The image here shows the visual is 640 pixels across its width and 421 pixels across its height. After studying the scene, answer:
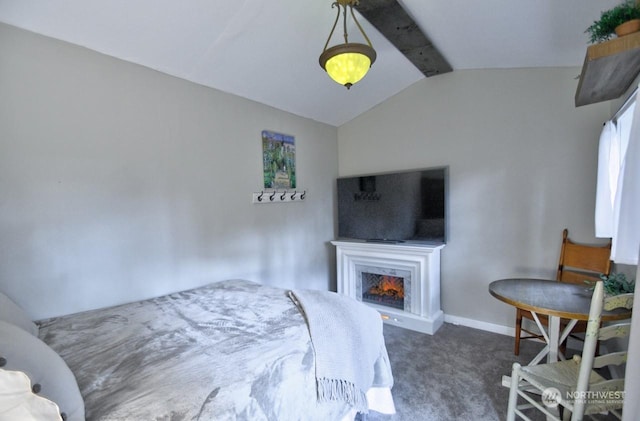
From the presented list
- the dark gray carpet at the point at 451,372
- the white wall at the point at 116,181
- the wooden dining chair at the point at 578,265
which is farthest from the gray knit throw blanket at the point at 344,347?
the wooden dining chair at the point at 578,265

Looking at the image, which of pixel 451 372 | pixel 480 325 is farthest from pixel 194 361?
pixel 480 325

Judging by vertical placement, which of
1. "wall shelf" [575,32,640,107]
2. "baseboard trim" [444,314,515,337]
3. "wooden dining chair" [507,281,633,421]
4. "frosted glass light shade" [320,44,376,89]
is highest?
"frosted glass light shade" [320,44,376,89]

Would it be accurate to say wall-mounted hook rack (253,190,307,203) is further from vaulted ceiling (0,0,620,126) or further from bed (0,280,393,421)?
bed (0,280,393,421)

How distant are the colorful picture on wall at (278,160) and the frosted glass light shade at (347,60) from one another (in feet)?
4.84

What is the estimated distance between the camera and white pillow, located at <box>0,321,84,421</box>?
0.79 meters

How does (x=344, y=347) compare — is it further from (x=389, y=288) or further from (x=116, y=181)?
(x=389, y=288)

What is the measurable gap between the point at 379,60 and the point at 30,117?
2.55 m

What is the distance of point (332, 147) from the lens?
12.5 feet

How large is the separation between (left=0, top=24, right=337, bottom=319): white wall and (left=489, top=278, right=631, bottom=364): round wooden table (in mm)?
2093

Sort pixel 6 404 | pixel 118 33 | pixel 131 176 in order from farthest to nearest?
1. pixel 131 176
2. pixel 118 33
3. pixel 6 404

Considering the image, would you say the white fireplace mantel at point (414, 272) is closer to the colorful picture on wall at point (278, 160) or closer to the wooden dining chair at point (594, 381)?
the colorful picture on wall at point (278, 160)

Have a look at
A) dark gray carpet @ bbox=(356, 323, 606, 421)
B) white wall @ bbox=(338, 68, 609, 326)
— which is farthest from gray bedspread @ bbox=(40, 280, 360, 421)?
white wall @ bbox=(338, 68, 609, 326)

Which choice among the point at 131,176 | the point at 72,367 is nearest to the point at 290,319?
the point at 72,367

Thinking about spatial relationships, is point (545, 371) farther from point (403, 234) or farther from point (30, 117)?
point (30, 117)
